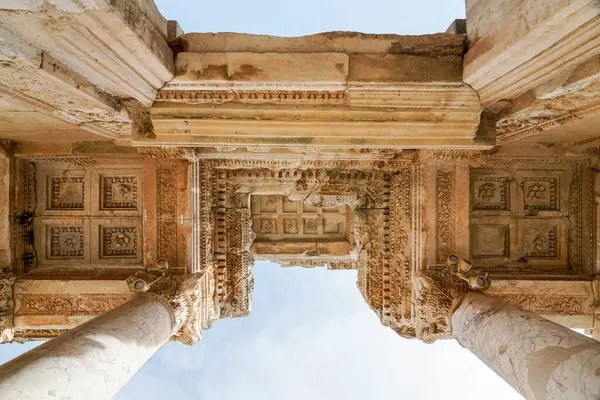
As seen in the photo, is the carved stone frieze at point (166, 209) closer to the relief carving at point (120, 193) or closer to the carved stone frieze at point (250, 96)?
the relief carving at point (120, 193)

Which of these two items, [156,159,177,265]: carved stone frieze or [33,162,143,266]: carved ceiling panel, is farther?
[33,162,143,266]: carved ceiling panel

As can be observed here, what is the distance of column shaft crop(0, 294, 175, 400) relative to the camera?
2754 millimetres

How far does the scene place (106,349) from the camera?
11.4ft

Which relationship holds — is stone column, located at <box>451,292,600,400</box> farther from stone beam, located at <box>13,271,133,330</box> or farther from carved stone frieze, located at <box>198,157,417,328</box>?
stone beam, located at <box>13,271,133,330</box>

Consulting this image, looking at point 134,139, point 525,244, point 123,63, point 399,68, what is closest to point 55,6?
point 123,63

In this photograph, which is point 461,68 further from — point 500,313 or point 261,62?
point 500,313

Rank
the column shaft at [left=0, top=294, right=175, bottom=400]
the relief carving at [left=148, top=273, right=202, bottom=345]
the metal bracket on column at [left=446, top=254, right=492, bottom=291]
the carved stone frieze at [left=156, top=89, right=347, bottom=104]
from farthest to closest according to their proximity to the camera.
A: the relief carving at [left=148, top=273, right=202, bottom=345] → the metal bracket on column at [left=446, top=254, right=492, bottom=291] → the carved stone frieze at [left=156, top=89, right=347, bottom=104] → the column shaft at [left=0, top=294, right=175, bottom=400]

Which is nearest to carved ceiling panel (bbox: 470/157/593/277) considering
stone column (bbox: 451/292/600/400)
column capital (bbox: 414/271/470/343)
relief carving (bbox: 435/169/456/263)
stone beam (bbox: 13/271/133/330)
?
relief carving (bbox: 435/169/456/263)

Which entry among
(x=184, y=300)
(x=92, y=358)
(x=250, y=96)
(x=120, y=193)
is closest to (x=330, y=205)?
(x=184, y=300)

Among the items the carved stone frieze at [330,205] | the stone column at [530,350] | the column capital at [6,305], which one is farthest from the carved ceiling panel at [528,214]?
the column capital at [6,305]

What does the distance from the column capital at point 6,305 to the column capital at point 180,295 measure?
86.0 inches

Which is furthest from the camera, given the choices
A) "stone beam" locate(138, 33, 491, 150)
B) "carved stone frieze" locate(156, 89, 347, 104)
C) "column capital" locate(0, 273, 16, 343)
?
"column capital" locate(0, 273, 16, 343)

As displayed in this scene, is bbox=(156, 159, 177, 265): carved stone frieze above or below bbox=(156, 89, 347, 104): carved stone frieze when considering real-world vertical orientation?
below

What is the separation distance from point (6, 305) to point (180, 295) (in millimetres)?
3028
